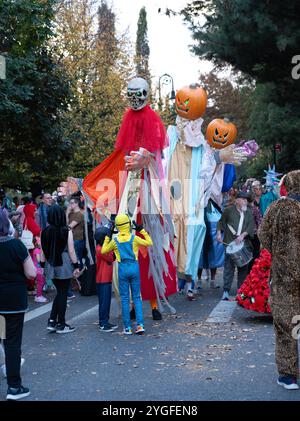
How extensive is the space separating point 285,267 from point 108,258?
3450 mm

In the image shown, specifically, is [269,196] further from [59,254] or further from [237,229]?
[59,254]

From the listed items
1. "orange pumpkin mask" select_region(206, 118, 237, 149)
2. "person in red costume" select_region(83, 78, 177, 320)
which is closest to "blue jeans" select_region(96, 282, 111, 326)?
"person in red costume" select_region(83, 78, 177, 320)

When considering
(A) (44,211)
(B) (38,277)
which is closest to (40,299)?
(B) (38,277)

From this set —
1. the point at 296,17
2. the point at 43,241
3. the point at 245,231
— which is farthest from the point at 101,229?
the point at 296,17

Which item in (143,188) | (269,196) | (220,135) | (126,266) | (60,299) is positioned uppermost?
(220,135)

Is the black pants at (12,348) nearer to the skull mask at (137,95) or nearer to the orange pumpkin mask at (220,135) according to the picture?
the skull mask at (137,95)

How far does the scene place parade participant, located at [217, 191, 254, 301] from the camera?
1112 cm

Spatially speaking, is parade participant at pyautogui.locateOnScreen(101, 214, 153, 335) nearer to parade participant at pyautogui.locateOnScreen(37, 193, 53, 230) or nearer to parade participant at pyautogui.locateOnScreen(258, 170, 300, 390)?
parade participant at pyautogui.locateOnScreen(258, 170, 300, 390)

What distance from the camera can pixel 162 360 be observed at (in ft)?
23.8

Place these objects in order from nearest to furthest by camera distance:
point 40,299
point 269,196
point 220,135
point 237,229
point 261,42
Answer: point 237,229, point 40,299, point 220,135, point 269,196, point 261,42

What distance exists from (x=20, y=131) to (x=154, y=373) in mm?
9108

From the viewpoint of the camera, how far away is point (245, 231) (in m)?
11.2

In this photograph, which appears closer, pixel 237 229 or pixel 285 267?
pixel 285 267

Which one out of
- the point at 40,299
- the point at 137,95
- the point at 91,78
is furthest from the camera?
the point at 91,78
